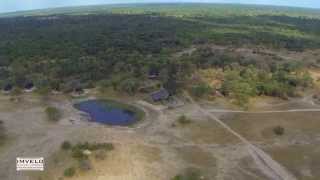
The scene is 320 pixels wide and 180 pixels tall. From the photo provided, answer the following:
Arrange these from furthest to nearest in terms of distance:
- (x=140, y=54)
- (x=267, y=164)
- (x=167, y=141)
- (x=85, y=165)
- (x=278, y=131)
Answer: (x=140, y=54) < (x=278, y=131) < (x=167, y=141) < (x=267, y=164) < (x=85, y=165)

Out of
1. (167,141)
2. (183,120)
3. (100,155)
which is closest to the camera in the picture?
(100,155)

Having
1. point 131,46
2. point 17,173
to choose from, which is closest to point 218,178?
point 17,173

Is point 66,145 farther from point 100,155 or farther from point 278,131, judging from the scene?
point 278,131

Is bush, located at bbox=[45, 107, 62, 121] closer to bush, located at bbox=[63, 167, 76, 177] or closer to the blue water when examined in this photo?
the blue water

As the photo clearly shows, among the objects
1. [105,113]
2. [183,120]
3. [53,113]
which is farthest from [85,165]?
[105,113]

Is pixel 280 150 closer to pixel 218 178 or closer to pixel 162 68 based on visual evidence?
pixel 218 178

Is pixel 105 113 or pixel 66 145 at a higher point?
pixel 66 145

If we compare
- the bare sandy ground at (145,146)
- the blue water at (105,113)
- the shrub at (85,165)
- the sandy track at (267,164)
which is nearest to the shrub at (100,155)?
the bare sandy ground at (145,146)
